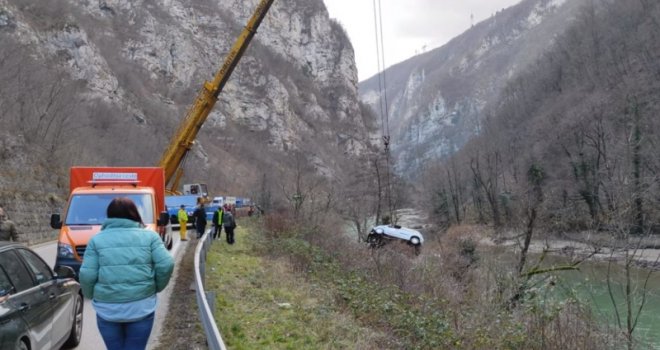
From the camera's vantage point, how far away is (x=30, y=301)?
4871 mm

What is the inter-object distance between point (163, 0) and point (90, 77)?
48.2m

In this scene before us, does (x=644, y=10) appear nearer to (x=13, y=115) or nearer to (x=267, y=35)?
(x=267, y=35)

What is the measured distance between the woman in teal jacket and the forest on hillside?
18.4m

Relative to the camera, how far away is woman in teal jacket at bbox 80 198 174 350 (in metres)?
4.25

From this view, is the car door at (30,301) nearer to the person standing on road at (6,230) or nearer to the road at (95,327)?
the road at (95,327)

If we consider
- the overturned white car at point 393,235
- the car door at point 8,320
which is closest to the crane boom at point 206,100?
the overturned white car at point 393,235

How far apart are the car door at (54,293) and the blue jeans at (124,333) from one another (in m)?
1.41

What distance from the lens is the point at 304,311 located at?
33.3ft

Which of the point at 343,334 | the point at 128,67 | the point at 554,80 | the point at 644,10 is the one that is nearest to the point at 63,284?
the point at 343,334

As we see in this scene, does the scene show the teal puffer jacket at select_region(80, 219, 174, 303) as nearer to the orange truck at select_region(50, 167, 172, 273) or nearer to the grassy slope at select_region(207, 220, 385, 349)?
the grassy slope at select_region(207, 220, 385, 349)

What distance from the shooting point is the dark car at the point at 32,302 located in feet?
14.3

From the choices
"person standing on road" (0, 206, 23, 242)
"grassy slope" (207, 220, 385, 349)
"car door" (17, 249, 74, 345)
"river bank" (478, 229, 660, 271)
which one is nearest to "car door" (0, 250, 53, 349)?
"car door" (17, 249, 74, 345)

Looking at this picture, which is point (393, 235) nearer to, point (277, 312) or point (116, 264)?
point (277, 312)

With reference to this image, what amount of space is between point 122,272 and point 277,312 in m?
5.93
